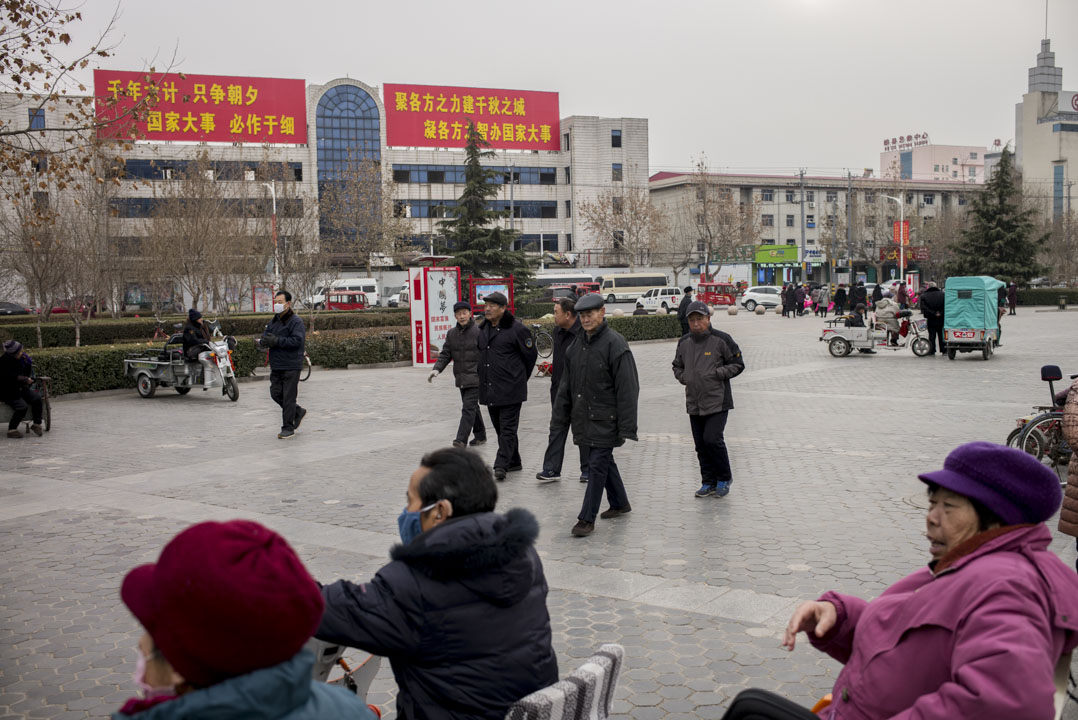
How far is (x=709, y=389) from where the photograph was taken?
8.08 meters

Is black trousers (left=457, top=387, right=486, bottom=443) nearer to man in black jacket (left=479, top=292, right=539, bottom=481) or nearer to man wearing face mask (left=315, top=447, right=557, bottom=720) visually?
man in black jacket (left=479, top=292, right=539, bottom=481)

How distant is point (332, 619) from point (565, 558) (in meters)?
4.02

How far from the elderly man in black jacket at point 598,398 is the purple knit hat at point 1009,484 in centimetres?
444

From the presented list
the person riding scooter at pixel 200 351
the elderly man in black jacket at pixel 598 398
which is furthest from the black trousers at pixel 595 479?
the person riding scooter at pixel 200 351

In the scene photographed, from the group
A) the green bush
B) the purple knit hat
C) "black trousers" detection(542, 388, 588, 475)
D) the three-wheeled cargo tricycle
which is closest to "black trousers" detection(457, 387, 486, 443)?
"black trousers" detection(542, 388, 588, 475)

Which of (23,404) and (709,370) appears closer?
(709,370)

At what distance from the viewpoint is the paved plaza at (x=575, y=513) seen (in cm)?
475

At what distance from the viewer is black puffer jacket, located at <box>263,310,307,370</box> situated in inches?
465

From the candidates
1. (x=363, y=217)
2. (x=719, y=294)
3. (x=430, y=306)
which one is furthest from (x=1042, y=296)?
(x=430, y=306)

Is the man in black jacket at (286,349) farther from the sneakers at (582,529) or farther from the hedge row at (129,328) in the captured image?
the hedge row at (129,328)

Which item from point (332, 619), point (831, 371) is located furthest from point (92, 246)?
point (332, 619)

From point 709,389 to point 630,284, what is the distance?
55083 mm

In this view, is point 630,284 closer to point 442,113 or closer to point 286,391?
point 442,113

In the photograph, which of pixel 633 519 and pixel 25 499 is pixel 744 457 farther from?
pixel 25 499
